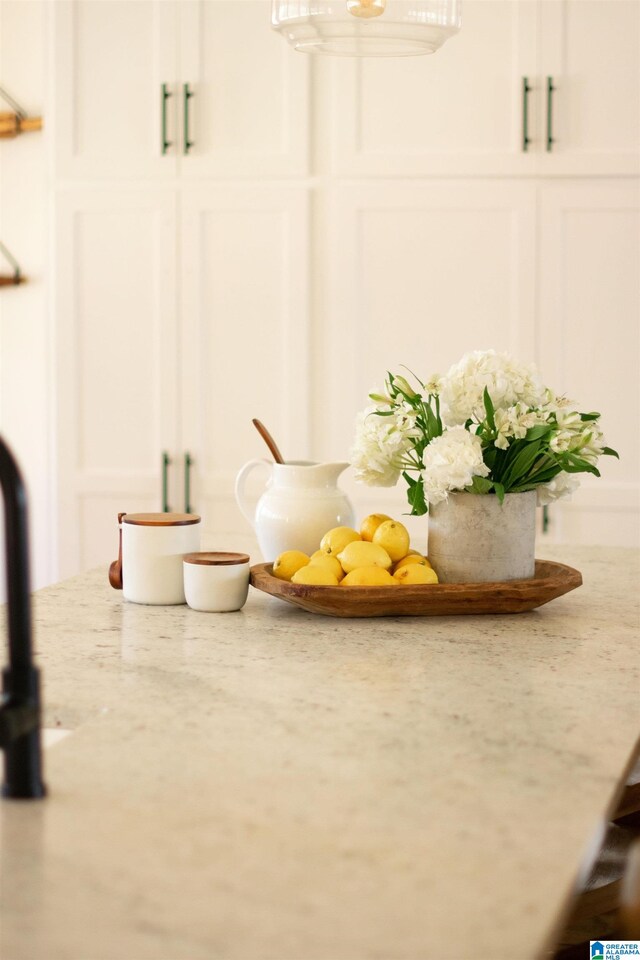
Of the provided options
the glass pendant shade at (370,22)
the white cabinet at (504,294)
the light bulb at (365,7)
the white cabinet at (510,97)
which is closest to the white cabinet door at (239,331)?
the white cabinet at (504,294)

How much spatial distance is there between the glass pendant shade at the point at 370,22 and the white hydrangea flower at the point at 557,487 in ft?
2.35

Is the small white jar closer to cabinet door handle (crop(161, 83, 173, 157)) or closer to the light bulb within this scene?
the light bulb

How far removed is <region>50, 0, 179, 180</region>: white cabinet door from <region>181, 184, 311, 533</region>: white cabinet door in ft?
0.68

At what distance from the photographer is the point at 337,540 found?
1.73 m

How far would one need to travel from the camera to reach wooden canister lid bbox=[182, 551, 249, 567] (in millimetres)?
1685

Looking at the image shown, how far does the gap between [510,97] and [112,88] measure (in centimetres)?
116

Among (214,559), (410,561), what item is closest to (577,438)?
(410,561)

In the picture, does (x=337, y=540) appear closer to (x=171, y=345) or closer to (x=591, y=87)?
(x=171, y=345)

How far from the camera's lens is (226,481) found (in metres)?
3.44

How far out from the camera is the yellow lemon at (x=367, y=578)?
1656 mm

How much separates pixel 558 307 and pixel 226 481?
109 cm

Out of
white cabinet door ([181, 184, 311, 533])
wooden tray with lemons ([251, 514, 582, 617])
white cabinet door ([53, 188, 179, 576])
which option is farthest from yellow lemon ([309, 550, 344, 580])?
white cabinet door ([53, 188, 179, 576])

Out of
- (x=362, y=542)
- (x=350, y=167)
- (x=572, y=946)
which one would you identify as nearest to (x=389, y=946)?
(x=572, y=946)

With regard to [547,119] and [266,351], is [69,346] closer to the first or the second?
[266,351]
